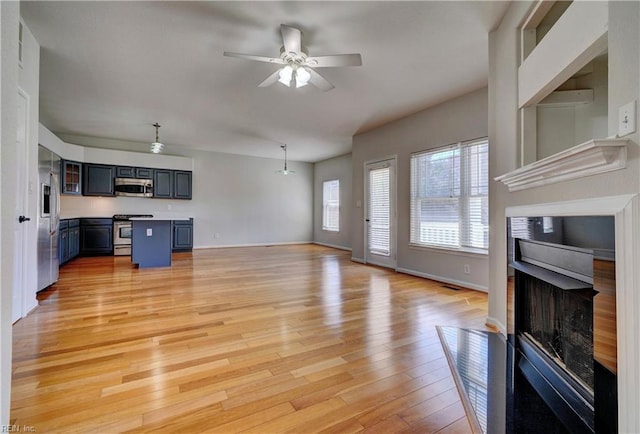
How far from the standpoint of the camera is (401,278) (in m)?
4.60

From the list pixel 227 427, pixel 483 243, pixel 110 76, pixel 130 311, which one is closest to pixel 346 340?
pixel 227 427

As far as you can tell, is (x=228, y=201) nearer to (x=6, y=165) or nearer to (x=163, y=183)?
(x=163, y=183)

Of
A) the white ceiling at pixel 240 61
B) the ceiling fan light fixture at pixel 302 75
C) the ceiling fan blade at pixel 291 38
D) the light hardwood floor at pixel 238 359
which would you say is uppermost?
the white ceiling at pixel 240 61

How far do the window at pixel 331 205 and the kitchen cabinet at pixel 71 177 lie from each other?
6070 mm

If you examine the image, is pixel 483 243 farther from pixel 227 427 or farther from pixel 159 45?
pixel 159 45

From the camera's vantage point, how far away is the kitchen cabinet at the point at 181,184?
24.3 feet

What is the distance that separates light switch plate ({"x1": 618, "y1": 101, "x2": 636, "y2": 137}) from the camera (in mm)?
1091

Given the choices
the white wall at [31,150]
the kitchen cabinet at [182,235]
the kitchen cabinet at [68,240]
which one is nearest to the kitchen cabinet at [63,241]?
the kitchen cabinet at [68,240]

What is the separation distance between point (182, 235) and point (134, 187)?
1571 mm

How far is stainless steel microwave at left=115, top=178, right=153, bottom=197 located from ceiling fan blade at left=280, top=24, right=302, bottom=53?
19.5 ft

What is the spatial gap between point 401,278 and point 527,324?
253 cm

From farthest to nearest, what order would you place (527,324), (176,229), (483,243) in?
(176,229) → (483,243) → (527,324)

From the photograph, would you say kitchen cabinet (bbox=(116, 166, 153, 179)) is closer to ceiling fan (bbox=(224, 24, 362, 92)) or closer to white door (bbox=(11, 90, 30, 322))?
white door (bbox=(11, 90, 30, 322))

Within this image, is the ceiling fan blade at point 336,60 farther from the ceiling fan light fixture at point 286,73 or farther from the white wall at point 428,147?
the white wall at point 428,147
